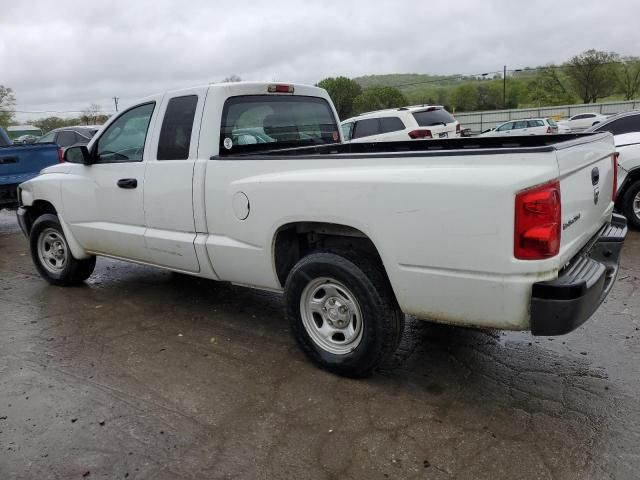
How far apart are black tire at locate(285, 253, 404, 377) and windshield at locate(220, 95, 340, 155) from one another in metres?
1.32

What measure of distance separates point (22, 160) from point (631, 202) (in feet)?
30.0

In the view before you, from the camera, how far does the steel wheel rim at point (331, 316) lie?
11.3 feet

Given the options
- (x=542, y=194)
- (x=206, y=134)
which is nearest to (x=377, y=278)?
(x=542, y=194)

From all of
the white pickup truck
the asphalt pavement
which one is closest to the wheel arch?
the white pickup truck

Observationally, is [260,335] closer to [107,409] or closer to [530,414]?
[107,409]

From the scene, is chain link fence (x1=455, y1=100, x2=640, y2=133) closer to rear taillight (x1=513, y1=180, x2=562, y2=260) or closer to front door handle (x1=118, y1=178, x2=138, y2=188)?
front door handle (x1=118, y1=178, x2=138, y2=188)

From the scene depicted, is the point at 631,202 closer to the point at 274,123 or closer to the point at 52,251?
the point at 274,123

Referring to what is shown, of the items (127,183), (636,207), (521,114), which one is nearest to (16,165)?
(127,183)

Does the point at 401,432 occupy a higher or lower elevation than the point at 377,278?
lower

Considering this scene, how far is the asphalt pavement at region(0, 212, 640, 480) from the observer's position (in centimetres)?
272

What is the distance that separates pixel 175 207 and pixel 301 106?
4.97 ft

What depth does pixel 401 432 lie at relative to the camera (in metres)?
2.95

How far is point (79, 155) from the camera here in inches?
200

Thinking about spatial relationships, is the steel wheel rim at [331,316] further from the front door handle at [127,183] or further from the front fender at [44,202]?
the front fender at [44,202]
